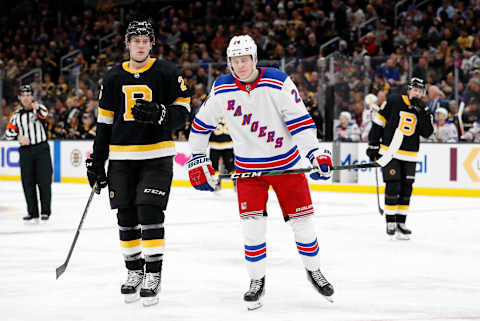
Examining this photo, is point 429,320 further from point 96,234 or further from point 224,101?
point 96,234

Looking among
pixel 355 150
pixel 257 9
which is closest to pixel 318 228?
pixel 355 150

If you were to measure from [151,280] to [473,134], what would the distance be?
7788 mm

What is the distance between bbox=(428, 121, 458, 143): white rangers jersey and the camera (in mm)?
10859

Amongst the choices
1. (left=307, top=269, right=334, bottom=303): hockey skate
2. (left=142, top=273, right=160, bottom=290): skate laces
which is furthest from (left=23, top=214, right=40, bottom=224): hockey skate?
(left=307, top=269, right=334, bottom=303): hockey skate

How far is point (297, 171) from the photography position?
13.1 feet

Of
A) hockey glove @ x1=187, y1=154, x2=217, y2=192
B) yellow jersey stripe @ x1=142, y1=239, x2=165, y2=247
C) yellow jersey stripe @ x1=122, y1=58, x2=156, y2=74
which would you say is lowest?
yellow jersey stripe @ x1=142, y1=239, x2=165, y2=247

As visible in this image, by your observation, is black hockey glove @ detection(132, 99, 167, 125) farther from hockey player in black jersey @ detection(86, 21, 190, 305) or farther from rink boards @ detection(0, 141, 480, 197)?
rink boards @ detection(0, 141, 480, 197)

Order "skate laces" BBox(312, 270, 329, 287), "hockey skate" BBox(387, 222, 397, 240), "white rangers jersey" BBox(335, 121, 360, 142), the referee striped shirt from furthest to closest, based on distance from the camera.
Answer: "white rangers jersey" BBox(335, 121, 360, 142)
the referee striped shirt
"hockey skate" BBox(387, 222, 397, 240)
"skate laces" BBox(312, 270, 329, 287)

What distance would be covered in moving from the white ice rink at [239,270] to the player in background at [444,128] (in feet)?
7.00

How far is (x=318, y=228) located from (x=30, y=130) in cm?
309

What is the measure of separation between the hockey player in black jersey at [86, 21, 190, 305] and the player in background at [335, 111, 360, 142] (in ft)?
26.3

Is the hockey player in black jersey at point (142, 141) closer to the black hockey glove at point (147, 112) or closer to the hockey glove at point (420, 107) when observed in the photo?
the black hockey glove at point (147, 112)

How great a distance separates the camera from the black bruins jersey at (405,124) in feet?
22.0

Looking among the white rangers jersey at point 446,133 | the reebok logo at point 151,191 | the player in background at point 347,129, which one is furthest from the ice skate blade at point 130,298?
the player in background at point 347,129
